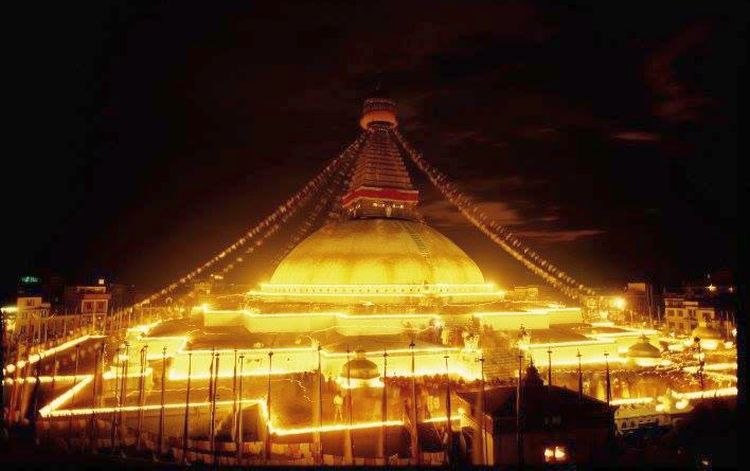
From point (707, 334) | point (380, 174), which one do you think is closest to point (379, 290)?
point (380, 174)

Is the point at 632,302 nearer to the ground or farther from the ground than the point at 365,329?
farther from the ground

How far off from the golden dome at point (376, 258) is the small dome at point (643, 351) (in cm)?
912

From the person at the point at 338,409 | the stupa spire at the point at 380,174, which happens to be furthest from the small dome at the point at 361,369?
the stupa spire at the point at 380,174

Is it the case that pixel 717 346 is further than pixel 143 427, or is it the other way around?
pixel 717 346

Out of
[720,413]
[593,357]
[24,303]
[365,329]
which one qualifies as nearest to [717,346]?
[593,357]

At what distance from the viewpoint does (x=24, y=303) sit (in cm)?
3628

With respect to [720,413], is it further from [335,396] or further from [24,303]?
[24,303]

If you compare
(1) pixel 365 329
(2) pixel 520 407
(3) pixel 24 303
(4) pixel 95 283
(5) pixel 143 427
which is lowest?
(5) pixel 143 427

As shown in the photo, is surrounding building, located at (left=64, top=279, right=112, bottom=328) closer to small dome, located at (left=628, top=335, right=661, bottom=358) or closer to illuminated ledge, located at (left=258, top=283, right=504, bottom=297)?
illuminated ledge, located at (left=258, top=283, right=504, bottom=297)

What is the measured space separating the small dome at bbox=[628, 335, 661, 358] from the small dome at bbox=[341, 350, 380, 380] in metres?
11.7

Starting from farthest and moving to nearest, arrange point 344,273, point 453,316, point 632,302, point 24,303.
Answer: point 632,302 → point 24,303 → point 344,273 → point 453,316

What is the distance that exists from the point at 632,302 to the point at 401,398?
4284cm

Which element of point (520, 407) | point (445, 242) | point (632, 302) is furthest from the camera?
point (632, 302)

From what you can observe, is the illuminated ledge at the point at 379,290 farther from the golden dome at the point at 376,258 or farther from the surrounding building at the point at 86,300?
the surrounding building at the point at 86,300
